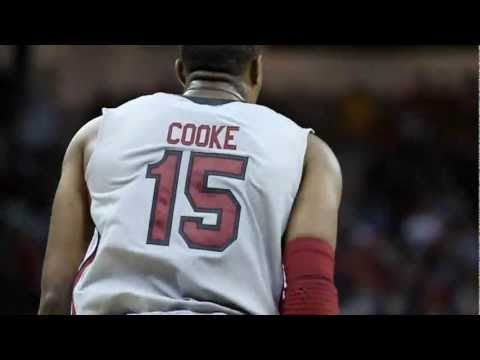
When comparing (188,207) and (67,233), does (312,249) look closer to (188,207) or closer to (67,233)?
(188,207)

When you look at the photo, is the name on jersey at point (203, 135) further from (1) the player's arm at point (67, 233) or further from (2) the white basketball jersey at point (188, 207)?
(1) the player's arm at point (67, 233)

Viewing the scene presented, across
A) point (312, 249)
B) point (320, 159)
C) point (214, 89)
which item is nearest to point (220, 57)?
point (214, 89)

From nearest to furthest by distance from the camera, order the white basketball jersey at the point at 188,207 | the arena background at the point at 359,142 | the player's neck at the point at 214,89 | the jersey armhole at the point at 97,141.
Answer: the white basketball jersey at the point at 188,207
the jersey armhole at the point at 97,141
the player's neck at the point at 214,89
the arena background at the point at 359,142

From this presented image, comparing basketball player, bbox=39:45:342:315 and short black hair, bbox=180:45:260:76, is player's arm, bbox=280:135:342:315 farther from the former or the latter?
short black hair, bbox=180:45:260:76

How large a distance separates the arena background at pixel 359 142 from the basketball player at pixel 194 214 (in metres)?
4.73

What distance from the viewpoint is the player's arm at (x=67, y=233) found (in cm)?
295

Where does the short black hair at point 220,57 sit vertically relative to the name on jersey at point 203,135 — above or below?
above

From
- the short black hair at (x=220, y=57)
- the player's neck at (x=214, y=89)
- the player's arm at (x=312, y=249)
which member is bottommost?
the player's arm at (x=312, y=249)

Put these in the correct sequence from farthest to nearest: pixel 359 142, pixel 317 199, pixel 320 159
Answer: pixel 359 142, pixel 320 159, pixel 317 199

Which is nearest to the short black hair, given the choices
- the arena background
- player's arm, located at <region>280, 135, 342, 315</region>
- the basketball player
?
the basketball player

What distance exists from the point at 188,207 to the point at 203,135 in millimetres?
248

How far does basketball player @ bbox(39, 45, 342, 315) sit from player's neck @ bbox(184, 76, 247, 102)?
1 centimetres

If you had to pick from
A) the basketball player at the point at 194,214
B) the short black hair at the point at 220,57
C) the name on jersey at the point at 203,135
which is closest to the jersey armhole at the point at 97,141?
the basketball player at the point at 194,214

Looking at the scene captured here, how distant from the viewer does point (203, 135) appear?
9.64 feet
